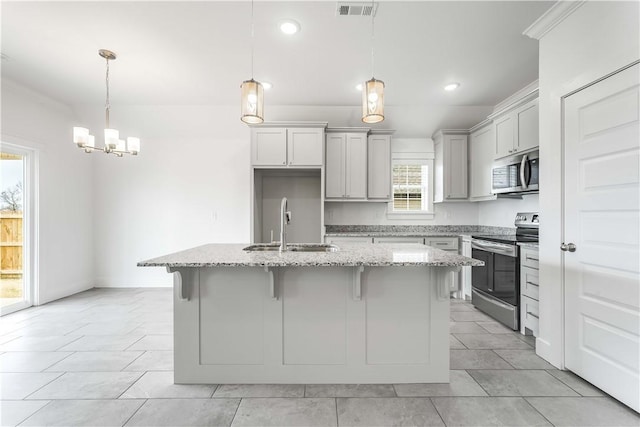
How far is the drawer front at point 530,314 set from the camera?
2.85 m

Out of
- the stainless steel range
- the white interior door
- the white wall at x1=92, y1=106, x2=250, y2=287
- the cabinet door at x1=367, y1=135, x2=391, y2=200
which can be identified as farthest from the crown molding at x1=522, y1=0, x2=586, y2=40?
the white wall at x1=92, y1=106, x2=250, y2=287

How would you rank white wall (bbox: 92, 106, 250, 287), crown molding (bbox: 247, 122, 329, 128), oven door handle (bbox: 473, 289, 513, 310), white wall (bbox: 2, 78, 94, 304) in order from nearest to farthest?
oven door handle (bbox: 473, 289, 513, 310), white wall (bbox: 2, 78, 94, 304), crown molding (bbox: 247, 122, 329, 128), white wall (bbox: 92, 106, 250, 287)

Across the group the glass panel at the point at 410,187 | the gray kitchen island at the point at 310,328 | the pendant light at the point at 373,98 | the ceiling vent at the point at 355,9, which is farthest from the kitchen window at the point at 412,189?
the pendant light at the point at 373,98

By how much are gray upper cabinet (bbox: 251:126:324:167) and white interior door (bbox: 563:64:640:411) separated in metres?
2.81

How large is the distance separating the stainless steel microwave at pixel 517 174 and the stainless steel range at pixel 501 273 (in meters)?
0.39

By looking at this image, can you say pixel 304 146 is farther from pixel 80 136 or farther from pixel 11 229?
pixel 11 229

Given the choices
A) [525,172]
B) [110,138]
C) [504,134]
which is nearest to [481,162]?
[504,134]

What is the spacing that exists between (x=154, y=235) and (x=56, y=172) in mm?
1539

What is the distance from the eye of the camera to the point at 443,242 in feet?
14.4

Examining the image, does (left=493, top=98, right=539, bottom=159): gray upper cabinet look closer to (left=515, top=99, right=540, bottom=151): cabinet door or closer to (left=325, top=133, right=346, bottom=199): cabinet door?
(left=515, top=99, right=540, bottom=151): cabinet door

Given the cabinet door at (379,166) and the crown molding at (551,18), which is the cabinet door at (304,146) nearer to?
the cabinet door at (379,166)

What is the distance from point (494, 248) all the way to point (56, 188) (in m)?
5.83

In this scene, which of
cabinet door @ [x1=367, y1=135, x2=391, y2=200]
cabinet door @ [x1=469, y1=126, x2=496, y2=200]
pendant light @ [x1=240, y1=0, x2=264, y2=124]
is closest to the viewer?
pendant light @ [x1=240, y1=0, x2=264, y2=124]

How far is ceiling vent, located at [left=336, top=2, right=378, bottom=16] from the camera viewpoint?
2256mm
